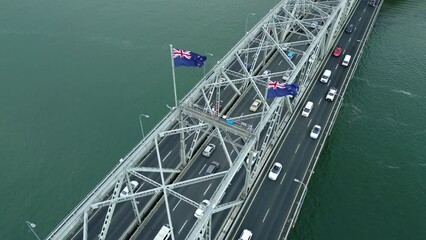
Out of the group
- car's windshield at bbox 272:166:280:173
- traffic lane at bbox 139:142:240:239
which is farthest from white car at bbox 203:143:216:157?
car's windshield at bbox 272:166:280:173

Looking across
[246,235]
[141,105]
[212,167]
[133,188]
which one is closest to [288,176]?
[212,167]

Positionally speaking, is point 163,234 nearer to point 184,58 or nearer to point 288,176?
point 288,176

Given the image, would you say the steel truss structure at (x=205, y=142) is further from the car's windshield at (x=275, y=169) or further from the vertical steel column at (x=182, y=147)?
the car's windshield at (x=275, y=169)

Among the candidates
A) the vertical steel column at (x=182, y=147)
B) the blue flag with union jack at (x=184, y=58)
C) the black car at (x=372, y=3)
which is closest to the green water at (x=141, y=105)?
the black car at (x=372, y=3)

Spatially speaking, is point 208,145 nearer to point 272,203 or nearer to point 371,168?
point 272,203

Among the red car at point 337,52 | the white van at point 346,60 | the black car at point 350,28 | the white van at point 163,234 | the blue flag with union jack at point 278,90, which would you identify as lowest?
the white van at point 163,234

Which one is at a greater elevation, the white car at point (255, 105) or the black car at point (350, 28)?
the black car at point (350, 28)

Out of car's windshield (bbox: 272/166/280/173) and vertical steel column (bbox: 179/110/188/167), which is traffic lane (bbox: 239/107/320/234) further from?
vertical steel column (bbox: 179/110/188/167)
